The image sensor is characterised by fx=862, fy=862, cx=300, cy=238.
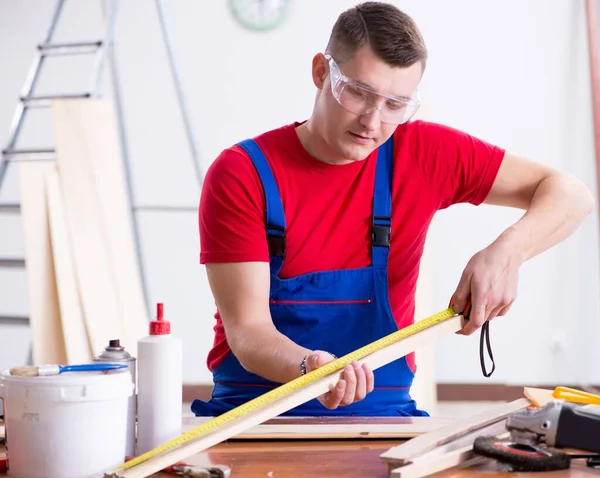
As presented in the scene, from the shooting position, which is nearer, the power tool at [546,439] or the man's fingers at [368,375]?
the power tool at [546,439]

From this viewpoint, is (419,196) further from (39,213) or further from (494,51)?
(494,51)

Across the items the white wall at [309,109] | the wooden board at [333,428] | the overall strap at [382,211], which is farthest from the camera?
the white wall at [309,109]

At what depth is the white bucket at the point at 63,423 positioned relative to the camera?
1.37 m

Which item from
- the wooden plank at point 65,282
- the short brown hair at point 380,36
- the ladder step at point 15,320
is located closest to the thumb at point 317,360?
the short brown hair at point 380,36

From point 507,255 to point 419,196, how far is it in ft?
1.42

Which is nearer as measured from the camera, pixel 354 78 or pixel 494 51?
pixel 354 78

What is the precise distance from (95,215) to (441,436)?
3.12m

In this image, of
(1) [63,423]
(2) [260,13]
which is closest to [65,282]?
(2) [260,13]

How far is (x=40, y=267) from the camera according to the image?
421 cm

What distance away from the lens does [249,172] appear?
227cm

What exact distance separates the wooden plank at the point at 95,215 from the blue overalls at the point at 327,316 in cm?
207

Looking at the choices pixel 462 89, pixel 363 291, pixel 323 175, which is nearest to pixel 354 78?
pixel 323 175

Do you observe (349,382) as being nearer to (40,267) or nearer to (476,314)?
(476,314)

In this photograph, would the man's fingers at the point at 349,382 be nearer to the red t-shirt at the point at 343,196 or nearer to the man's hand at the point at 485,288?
the man's hand at the point at 485,288
